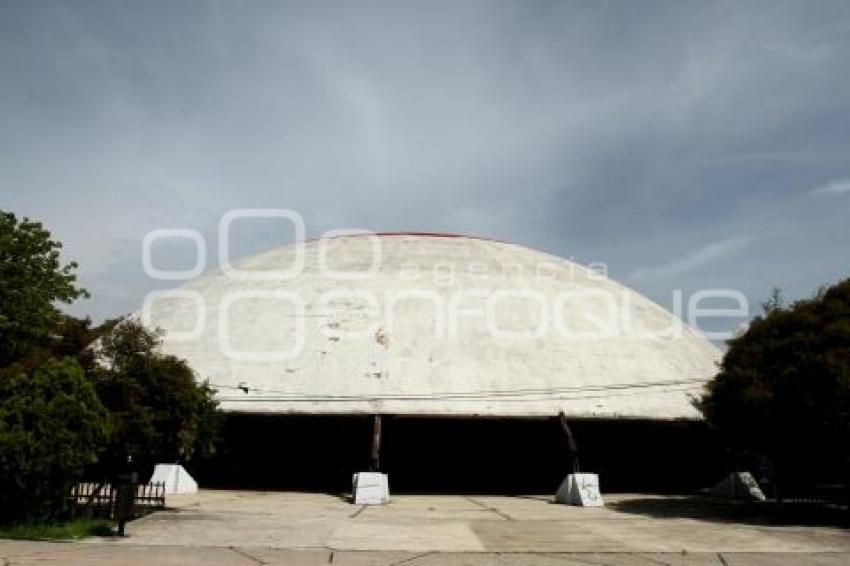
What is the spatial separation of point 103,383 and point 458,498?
11.0m

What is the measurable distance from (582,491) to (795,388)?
20.3 ft

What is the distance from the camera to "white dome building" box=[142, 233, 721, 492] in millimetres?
21406

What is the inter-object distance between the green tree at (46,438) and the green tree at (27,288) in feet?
11.3

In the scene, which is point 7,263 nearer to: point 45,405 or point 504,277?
point 45,405

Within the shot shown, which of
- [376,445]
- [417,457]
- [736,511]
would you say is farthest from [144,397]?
[736,511]

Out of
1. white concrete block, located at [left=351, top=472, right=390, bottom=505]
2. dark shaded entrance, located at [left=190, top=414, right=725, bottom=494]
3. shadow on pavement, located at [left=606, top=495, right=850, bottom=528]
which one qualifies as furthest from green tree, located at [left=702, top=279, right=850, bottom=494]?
white concrete block, located at [left=351, top=472, right=390, bottom=505]

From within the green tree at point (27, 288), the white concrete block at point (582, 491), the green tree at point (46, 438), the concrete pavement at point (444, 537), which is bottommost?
the concrete pavement at point (444, 537)

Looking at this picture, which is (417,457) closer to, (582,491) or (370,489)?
(370,489)

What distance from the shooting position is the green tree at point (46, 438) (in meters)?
11.1

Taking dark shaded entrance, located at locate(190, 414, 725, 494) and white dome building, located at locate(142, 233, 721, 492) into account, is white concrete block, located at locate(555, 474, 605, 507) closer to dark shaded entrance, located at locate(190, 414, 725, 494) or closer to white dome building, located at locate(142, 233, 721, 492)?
white dome building, located at locate(142, 233, 721, 492)

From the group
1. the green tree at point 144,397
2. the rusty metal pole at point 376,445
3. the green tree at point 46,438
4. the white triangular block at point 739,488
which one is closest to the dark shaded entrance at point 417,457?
the white triangular block at point 739,488

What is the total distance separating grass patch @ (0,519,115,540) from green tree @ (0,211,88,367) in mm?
4972

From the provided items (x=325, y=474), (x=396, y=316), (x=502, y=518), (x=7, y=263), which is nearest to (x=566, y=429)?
(x=502, y=518)

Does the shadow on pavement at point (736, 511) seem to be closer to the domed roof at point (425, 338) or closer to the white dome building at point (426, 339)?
the white dome building at point (426, 339)
